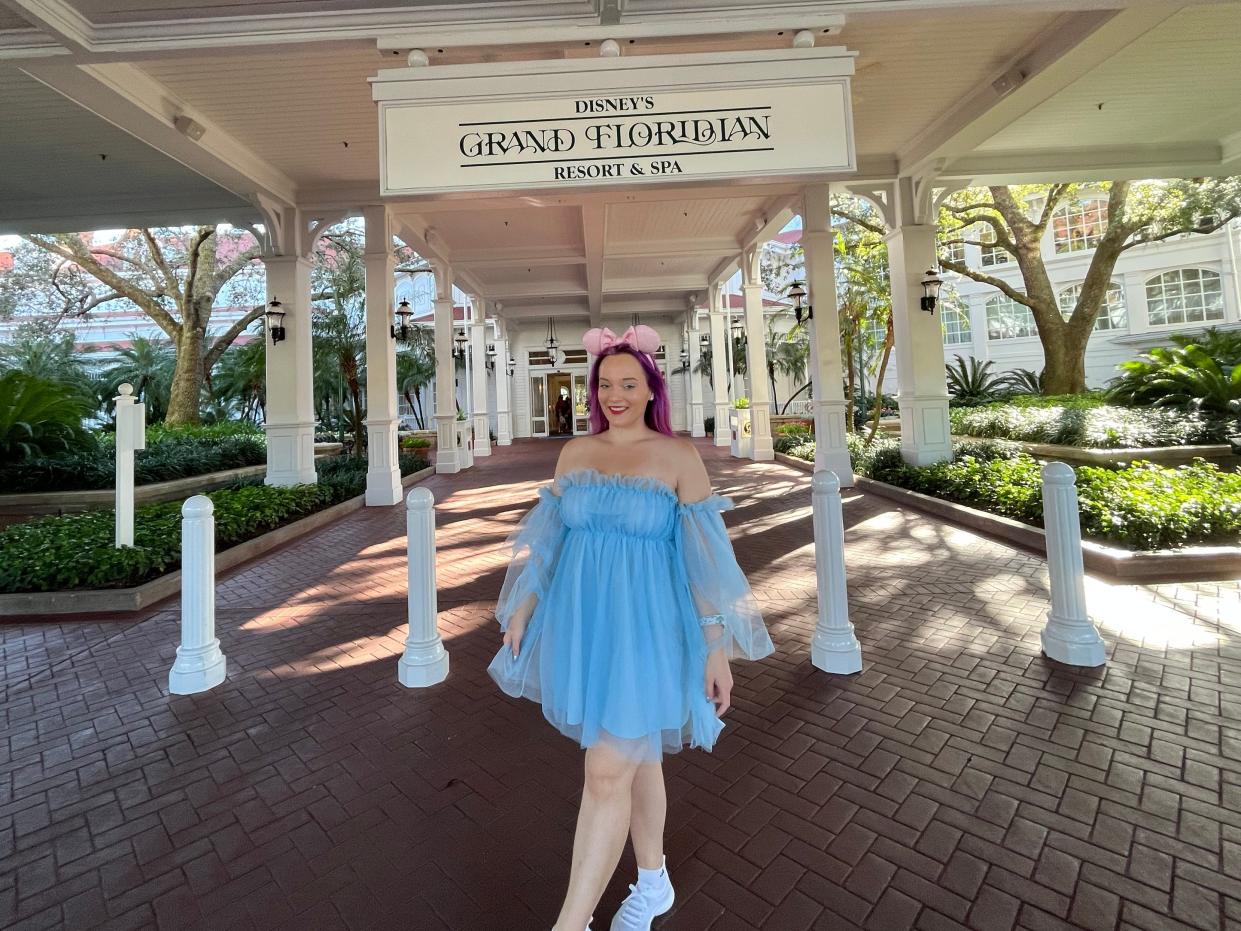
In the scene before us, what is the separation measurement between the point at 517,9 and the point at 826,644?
4938mm

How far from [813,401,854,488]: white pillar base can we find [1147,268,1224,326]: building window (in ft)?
66.0

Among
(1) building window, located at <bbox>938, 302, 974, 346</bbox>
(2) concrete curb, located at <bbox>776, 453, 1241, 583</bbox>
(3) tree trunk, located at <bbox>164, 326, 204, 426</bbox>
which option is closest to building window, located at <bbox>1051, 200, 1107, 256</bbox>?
(1) building window, located at <bbox>938, 302, 974, 346</bbox>

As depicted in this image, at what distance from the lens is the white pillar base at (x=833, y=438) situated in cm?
902

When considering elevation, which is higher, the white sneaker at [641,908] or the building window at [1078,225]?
the building window at [1078,225]

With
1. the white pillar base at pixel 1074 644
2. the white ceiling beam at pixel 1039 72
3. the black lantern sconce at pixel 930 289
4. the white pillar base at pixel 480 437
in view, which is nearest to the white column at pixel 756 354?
the black lantern sconce at pixel 930 289

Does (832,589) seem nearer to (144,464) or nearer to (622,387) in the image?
(622,387)

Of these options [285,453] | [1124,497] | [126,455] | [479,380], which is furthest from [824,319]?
[479,380]

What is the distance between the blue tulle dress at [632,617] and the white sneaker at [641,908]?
0.41 metres

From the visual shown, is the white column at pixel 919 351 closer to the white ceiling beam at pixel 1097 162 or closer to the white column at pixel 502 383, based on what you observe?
the white ceiling beam at pixel 1097 162

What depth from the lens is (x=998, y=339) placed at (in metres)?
23.6

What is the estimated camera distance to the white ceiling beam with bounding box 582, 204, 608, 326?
939cm

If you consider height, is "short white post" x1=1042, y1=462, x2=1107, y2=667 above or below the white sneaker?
above

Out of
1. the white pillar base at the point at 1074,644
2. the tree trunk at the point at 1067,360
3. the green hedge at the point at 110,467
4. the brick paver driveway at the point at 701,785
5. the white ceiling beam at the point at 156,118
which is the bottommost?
the brick paver driveway at the point at 701,785

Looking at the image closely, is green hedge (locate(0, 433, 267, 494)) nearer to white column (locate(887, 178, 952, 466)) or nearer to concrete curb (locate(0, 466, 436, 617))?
concrete curb (locate(0, 466, 436, 617))
